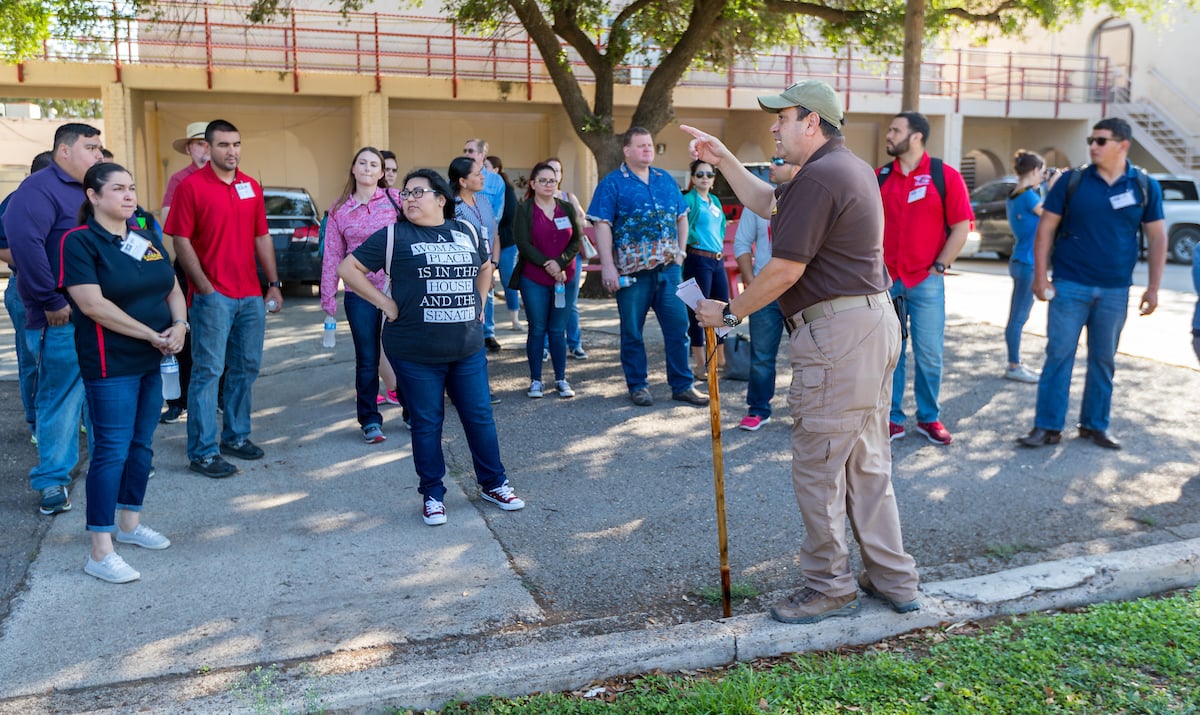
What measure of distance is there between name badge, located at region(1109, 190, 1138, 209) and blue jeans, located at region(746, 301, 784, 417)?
2.18 meters

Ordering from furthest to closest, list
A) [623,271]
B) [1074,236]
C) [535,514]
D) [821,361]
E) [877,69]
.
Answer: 1. [877,69]
2. [623,271]
3. [1074,236]
4. [535,514]
5. [821,361]

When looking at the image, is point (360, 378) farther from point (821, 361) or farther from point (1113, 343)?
point (1113, 343)

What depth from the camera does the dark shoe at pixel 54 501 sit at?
536cm

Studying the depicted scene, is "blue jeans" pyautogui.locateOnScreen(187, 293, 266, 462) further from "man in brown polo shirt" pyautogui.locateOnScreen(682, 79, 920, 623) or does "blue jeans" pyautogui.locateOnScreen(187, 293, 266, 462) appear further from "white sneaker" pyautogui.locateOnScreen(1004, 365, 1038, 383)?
"white sneaker" pyautogui.locateOnScreen(1004, 365, 1038, 383)

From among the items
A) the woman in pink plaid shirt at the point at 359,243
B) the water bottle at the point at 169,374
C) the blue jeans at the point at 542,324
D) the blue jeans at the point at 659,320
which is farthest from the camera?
the blue jeans at the point at 542,324

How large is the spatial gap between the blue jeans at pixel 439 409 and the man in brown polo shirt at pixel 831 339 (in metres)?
1.78

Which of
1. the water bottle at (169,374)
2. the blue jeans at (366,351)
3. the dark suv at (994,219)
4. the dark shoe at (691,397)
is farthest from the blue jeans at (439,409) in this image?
the dark suv at (994,219)

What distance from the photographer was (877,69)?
24.3m

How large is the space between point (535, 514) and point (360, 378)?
1.99 metres

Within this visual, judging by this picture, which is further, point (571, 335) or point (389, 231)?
point (571, 335)

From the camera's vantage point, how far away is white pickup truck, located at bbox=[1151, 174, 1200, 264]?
20.7 m

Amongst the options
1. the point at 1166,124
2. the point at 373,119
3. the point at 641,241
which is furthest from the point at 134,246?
the point at 1166,124

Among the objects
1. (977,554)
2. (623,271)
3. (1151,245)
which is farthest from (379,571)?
(1151,245)

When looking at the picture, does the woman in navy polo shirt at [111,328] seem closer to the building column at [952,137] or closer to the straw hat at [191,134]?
the straw hat at [191,134]
